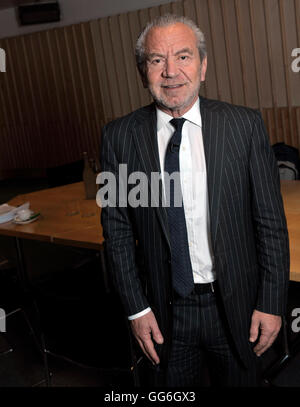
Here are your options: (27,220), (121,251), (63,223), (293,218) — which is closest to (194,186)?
(121,251)

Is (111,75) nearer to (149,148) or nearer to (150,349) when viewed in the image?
(149,148)

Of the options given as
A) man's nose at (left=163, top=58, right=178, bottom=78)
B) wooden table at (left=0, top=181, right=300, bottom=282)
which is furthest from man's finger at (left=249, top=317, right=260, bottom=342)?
man's nose at (left=163, top=58, right=178, bottom=78)

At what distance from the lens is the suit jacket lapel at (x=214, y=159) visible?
166 centimetres

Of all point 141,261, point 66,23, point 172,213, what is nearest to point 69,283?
point 141,261

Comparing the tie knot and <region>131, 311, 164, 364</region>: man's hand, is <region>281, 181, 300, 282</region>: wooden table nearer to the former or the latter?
<region>131, 311, 164, 364</region>: man's hand

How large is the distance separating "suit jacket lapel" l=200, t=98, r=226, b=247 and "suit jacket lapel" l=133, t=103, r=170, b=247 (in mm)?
165

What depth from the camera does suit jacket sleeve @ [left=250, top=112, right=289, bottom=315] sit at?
65.3 inches

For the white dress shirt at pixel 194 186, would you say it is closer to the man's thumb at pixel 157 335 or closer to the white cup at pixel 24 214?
the man's thumb at pixel 157 335

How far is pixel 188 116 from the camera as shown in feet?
5.65

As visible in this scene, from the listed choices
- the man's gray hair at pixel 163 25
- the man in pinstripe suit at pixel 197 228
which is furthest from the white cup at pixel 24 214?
the man's gray hair at pixel 163 25

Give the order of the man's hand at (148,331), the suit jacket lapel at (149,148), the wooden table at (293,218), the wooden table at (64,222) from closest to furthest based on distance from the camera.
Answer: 1. the suit jacket lapel at (149,148)
2. the man's hand at (148,331)
3. the wooden table at (293,218)
4. the wooden table at (64,222)

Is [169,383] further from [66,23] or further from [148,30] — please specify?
[66,23]

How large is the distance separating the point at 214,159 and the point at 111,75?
7.57 m

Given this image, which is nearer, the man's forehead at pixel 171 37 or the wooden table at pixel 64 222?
the man's forehead at pixel 171 37
